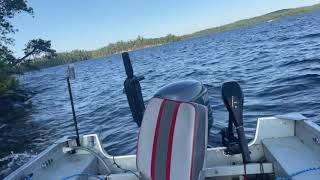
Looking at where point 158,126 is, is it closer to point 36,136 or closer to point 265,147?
point 265,147

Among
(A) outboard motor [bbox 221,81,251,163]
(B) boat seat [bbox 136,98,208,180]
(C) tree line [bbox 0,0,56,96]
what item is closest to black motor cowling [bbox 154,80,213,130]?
(A) outboard motor [bbox 221,81,251,163]

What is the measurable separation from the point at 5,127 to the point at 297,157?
14038 mm

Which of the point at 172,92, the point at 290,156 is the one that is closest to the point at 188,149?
the point at 172,92

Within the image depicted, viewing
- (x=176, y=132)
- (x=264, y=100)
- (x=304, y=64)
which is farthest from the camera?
(x=304, y=64)

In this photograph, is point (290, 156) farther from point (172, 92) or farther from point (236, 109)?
point (172, 92)

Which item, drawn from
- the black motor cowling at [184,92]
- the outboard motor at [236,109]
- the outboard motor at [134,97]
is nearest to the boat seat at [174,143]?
the black motor cowling at [184,92]

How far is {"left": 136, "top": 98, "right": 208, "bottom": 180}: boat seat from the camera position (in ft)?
9.70

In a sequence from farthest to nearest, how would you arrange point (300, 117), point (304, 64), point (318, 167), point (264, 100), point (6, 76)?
point (6, 76), point (304, 64), point (264, 100), point (300, 117), point (318, 167)

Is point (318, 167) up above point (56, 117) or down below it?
above

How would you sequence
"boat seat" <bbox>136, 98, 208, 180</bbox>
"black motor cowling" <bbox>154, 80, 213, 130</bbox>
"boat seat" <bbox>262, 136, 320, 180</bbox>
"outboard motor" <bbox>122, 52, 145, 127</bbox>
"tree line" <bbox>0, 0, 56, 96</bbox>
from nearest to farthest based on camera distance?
"boat seat" <bbox>136, 98, 208, 180</bbox> → "boat seat" <bbox>262, 136, 320, 180</bbox> → "black motor cowling" <bbox>154, 80, 213, 130</bbox> → "outboard motor" <bbox>122, 52, 145, 127</bbox> → "tree line" <bbox>0, 0, 56, 96</bbox>

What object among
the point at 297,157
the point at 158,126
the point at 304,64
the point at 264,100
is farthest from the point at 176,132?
the point at 304,64

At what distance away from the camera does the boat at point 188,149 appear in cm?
304

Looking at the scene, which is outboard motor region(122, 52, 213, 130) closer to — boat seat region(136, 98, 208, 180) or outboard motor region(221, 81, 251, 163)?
outboard motor region(221, 81, 251, 163)

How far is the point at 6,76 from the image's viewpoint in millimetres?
27547
